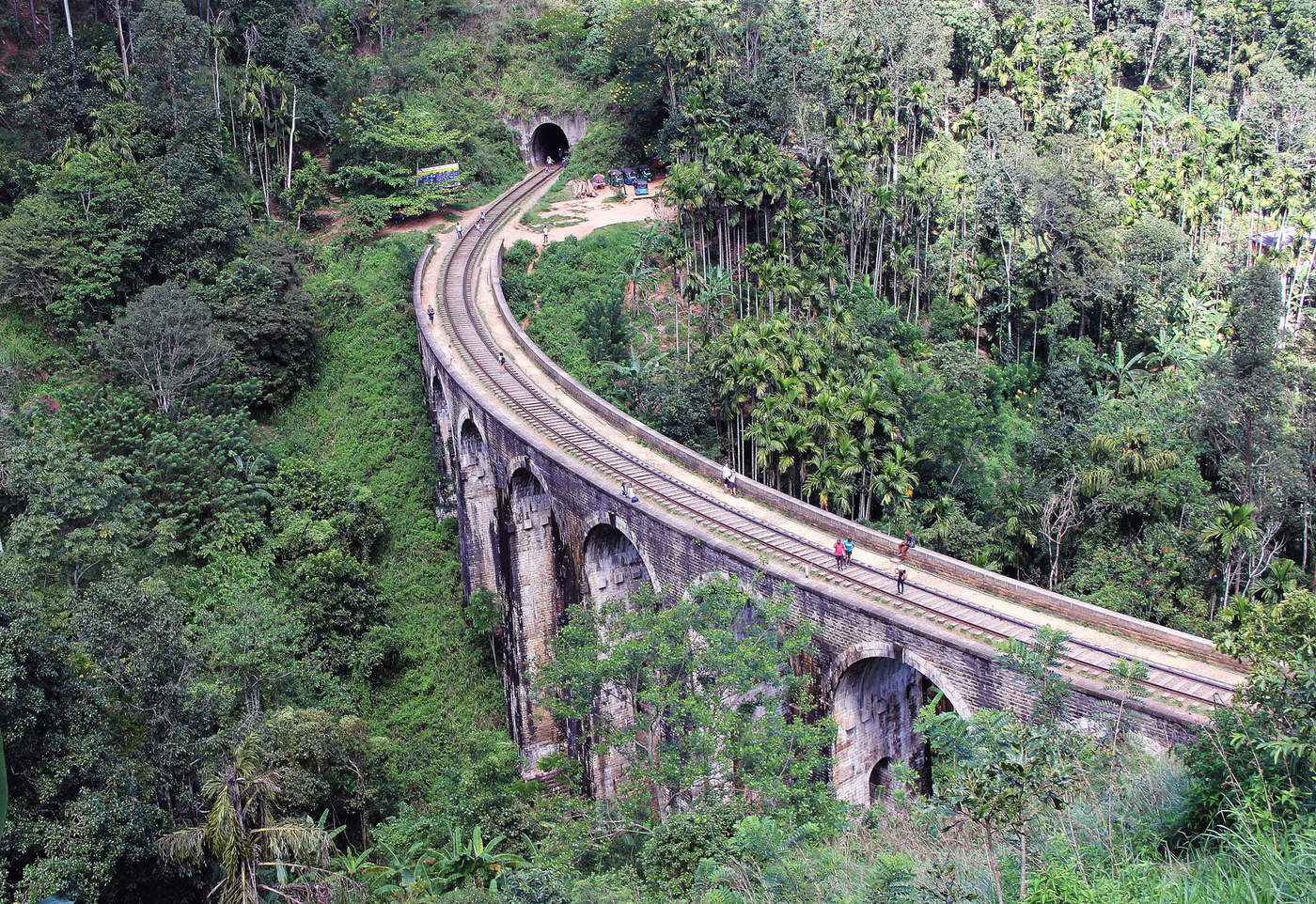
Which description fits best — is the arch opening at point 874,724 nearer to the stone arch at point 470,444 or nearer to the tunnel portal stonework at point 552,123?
the stone arch at point 470,444

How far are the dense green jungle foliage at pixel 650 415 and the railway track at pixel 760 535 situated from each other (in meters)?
1.78

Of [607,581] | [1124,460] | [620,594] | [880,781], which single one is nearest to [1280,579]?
[1124,460]

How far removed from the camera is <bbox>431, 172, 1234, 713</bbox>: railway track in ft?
68.1

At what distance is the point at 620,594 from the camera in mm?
31531

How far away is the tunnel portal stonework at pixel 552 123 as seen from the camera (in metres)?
66.0

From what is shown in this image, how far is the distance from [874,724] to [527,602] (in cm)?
1446

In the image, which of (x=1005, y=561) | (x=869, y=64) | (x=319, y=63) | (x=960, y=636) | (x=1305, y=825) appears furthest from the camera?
(x=319, y=63)

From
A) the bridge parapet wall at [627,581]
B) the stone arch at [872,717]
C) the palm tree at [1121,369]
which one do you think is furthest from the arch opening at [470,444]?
the palm tree at [1121,369]

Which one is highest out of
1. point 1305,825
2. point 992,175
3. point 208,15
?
point 208,15

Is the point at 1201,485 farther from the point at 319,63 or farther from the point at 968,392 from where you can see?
the point at 319,63

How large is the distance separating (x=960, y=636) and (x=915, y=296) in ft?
105

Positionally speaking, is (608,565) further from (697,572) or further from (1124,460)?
(1124,460)

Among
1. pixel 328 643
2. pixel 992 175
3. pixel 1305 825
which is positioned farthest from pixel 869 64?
pixel 1305 825

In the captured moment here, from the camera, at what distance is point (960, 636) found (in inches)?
867
